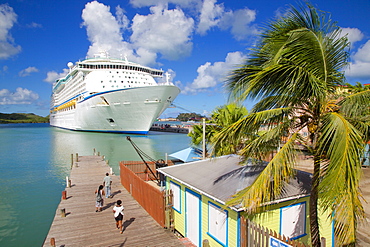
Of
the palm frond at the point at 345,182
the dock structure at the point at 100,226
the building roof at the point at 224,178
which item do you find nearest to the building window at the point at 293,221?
the building roof at the point at 224,178

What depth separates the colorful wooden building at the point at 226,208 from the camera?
610cm

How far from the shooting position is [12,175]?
2119 cm

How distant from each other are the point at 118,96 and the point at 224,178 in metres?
42.4

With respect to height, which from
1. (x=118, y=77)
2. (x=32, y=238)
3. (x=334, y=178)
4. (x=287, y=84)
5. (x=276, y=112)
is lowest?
(x=32, y=238)

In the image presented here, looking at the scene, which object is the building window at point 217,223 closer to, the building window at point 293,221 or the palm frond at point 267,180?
the building window at point 293,221

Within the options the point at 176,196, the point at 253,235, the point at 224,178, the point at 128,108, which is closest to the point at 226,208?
the point at 253,235

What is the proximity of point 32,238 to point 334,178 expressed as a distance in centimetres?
1169

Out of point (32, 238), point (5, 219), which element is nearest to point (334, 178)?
point (32, 238)

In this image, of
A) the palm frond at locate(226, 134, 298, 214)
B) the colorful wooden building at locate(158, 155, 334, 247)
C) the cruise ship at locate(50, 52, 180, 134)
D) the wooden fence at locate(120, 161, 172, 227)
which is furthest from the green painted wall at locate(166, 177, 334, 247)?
the cruise ship at locate(50, 52, 180, 134)

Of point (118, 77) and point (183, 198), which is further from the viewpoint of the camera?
point (118, 77)

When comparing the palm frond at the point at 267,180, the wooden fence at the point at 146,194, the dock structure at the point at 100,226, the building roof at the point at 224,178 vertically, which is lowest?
the dock structure at the point at 100,226

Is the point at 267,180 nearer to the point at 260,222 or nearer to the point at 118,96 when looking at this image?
the point at 260,222

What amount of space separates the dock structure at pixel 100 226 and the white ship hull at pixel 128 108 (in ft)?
109

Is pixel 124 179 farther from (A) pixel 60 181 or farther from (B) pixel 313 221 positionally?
(B) pixel 313 221
